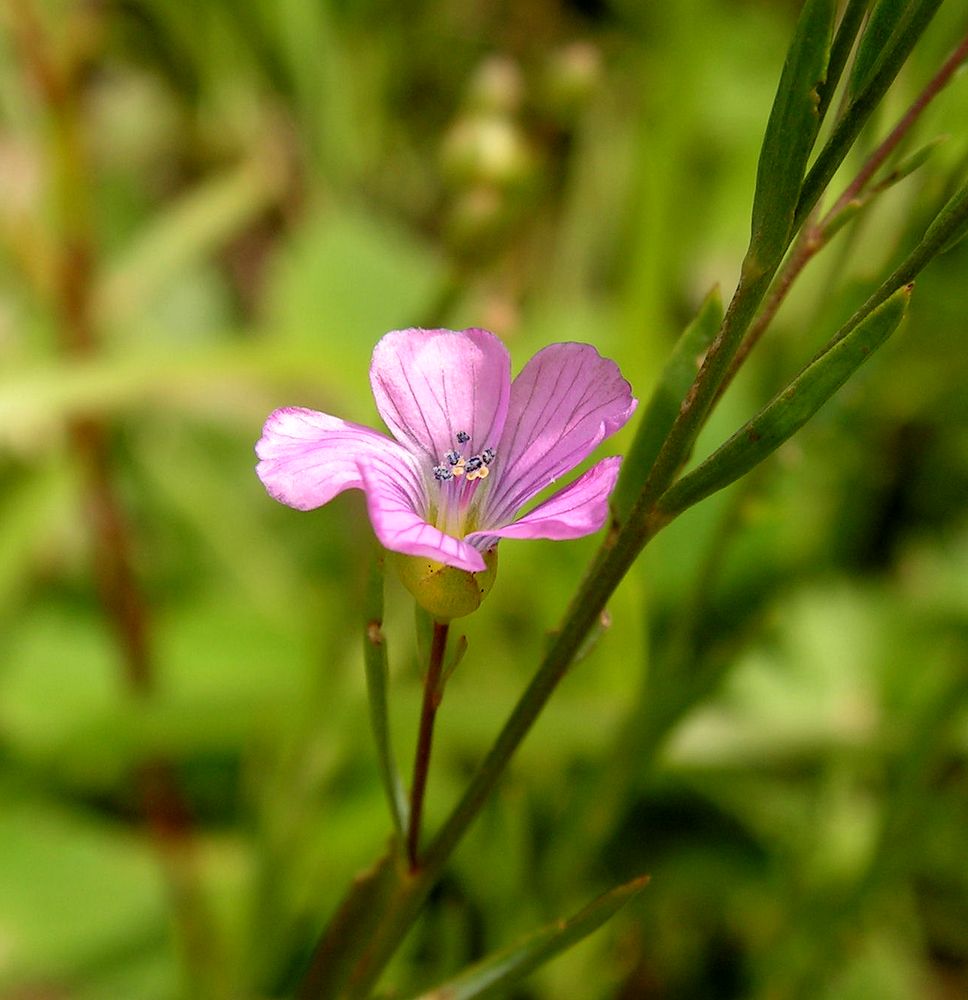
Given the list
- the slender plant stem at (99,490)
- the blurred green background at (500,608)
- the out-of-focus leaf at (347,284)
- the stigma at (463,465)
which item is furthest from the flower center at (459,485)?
the out-of-focus leaf at (347,284)

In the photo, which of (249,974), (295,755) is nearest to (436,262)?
(295,755)

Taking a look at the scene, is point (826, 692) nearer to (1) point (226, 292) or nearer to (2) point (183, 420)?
(2) point (183, 420)

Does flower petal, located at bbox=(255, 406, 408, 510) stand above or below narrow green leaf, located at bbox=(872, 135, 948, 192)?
below

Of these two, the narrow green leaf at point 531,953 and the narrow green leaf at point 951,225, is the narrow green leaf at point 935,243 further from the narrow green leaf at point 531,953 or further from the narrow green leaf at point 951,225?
the narrow green leaf at point 531,953

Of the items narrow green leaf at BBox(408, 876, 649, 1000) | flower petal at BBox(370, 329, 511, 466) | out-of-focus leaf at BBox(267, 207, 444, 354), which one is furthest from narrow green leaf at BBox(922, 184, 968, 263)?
out-of-focus leaf at BBox(267, 207, 444, 354)

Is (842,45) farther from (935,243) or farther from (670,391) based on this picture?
(670,391)

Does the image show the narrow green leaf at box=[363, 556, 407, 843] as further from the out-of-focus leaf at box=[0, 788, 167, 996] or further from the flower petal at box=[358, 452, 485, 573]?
the out-of-focus leaf at box=[0, 788, 167, 996]
